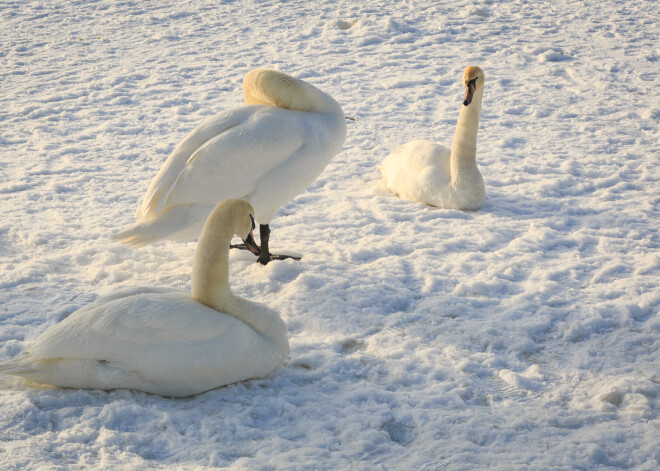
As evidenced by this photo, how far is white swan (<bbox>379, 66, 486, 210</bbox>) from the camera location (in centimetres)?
542

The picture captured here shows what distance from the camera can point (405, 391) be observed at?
335 cm

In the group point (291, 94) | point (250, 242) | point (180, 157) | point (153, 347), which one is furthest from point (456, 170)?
point (153, 347)

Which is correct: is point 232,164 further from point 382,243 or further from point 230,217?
point 382,243

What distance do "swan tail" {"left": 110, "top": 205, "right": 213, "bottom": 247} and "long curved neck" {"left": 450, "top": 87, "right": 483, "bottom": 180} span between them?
77.9 inches

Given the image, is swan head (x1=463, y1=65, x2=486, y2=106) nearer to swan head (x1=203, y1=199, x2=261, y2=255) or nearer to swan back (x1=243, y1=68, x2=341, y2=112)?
swan back (x1=243, y1=68, x2=341, y2=112)

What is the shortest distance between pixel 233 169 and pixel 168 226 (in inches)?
19.5

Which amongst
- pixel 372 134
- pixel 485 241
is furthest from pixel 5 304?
pixel 372 134

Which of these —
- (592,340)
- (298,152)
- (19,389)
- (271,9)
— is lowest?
(592,340)

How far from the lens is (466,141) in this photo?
5449mm

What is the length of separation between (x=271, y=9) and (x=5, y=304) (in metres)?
7.34

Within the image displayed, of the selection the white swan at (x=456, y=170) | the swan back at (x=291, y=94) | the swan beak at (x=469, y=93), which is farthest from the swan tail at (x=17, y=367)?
the swan beak at (x=469, y=93)

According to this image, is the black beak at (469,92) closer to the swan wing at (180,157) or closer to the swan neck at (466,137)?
the swan neck at (466,137)

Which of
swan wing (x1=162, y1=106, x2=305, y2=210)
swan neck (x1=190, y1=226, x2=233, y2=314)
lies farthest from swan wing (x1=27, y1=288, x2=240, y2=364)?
swan wing (x1=162, y1=106, x2=305, y2=210)

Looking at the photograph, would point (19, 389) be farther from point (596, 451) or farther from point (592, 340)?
point (592, 340)
